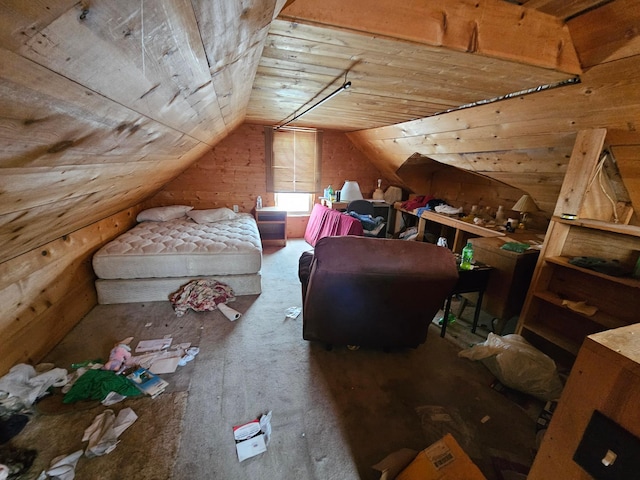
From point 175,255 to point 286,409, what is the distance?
1.86 meters

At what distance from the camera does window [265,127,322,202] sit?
465cm

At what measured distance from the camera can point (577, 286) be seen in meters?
2.05

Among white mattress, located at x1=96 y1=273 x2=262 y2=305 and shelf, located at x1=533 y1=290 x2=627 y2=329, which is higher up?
shelf, located at x1=533 y1=290 x2=627 y2=329

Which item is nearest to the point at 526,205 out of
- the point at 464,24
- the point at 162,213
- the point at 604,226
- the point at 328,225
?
the point at 604,226

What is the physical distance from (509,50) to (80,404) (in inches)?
127

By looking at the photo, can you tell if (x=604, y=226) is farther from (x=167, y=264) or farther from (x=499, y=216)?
(x=167, y=264)

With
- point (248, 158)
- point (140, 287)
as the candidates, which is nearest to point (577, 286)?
point (140, 287)

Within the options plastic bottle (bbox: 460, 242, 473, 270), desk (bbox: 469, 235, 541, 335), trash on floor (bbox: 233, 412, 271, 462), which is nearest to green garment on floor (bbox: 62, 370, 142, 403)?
trash on floor (bbox: 233, 412, 271, 462)

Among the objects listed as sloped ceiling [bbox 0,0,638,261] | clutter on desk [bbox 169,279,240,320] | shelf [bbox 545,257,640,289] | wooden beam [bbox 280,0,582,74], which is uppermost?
wooden beam [bbox 280,0,582,74]

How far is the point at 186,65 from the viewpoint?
2.92 feet

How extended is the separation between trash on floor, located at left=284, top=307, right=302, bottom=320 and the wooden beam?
2235 mm

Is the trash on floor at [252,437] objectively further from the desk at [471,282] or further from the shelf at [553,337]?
the shelf at [553,337]

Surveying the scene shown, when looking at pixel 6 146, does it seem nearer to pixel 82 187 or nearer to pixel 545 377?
pixel 82 187

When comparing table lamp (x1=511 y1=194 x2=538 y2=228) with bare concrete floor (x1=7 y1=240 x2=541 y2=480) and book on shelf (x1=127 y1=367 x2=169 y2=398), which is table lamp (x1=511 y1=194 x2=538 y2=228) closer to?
bare concrete floor (x1=7 y1=240 x2=541 y2=480)
